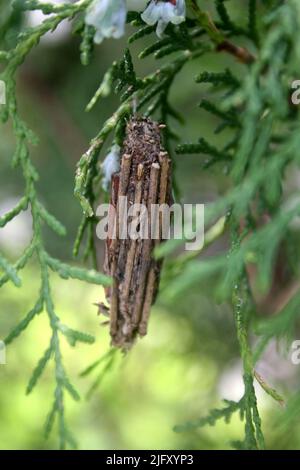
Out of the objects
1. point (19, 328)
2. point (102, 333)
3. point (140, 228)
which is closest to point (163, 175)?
point (140, 228)

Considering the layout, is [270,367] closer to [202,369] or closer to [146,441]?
[202,369]

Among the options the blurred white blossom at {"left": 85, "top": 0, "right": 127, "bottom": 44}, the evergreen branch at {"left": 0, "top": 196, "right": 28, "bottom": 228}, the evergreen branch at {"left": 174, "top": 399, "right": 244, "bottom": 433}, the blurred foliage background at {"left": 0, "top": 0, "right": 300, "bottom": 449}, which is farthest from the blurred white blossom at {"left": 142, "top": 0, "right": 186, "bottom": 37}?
the blurred foliage background at {"left": 0, "top": 0, "right": 300, "bottom": 449}

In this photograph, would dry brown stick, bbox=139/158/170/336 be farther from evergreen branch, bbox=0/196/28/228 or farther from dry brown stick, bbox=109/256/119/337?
evergreen branch, bbox=0/196/28/228

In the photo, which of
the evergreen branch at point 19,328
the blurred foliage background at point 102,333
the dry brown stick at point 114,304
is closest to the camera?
the evergreen branch at point 19,328

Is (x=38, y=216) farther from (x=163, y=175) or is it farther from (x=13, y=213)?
(x=163, y=175)

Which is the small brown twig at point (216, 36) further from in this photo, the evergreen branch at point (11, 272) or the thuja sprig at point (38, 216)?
the evergreen branch at point (11, 272)

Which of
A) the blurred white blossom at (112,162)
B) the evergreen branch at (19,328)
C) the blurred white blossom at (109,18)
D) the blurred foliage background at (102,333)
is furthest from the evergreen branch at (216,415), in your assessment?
the blurred foliage background at (102,333)
